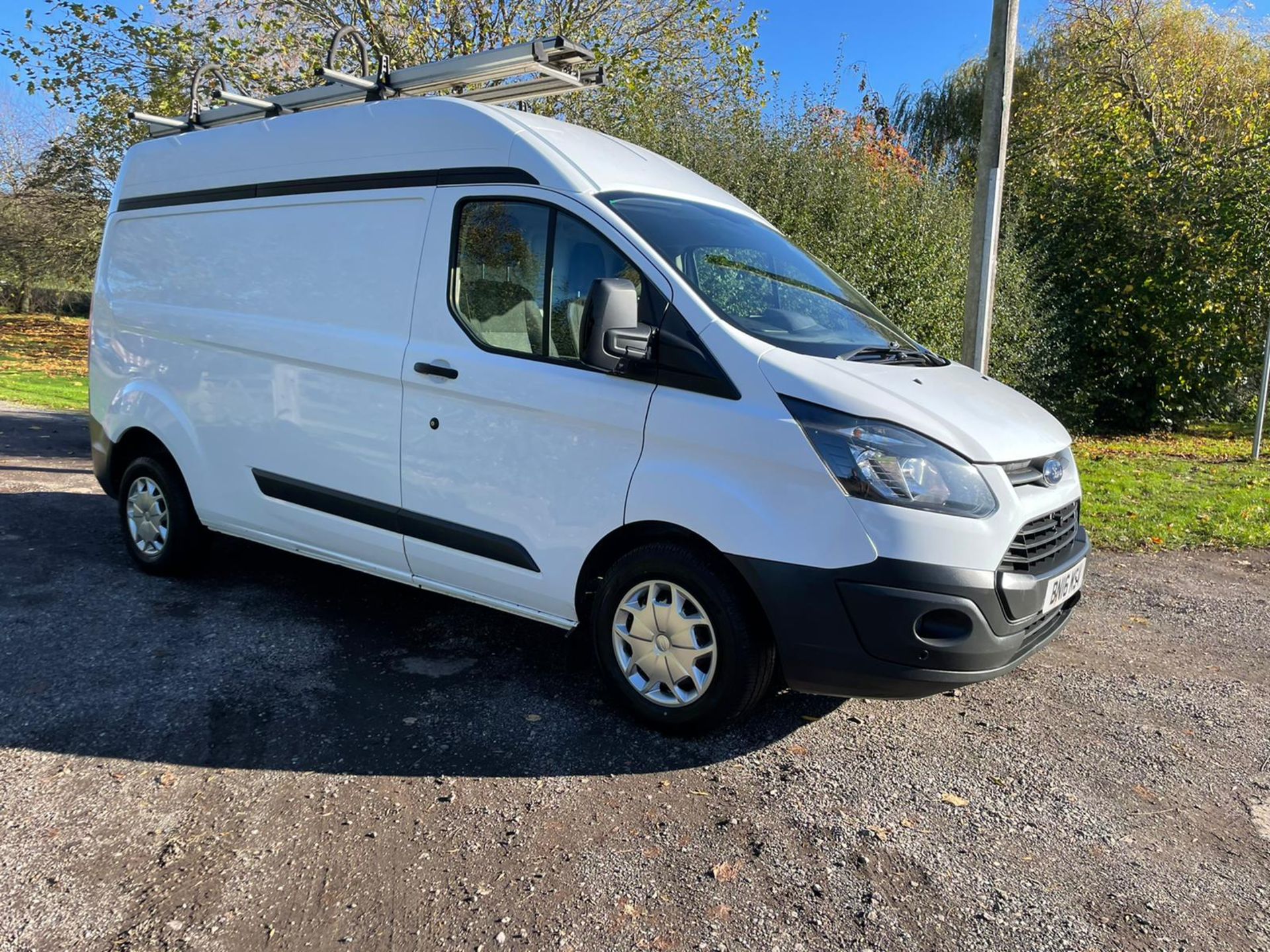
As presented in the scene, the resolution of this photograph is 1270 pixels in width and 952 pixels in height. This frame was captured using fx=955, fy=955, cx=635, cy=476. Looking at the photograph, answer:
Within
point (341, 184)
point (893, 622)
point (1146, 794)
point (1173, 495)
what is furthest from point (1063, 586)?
point (1173, 495)

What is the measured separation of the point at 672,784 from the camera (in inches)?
133

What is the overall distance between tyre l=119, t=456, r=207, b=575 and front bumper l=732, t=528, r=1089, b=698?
348cm

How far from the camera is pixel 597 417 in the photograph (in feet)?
11.9

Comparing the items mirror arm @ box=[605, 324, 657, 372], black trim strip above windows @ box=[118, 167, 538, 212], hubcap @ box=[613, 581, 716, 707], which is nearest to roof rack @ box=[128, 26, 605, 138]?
black trim strip above windows @ box=[118, 167, 538, 212]

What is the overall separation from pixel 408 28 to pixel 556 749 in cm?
908

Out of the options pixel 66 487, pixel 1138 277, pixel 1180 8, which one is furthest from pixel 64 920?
pixel 1180 8

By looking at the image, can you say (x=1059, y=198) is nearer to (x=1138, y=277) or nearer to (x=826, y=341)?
(x=1138, y=277)

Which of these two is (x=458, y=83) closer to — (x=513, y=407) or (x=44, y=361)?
(x=513, y=407)

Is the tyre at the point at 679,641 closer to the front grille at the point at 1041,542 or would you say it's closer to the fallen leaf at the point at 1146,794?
the front grille at the point at 1041,542

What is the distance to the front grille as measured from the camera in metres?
3.32

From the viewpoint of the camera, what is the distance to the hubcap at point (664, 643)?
3537 millimetres

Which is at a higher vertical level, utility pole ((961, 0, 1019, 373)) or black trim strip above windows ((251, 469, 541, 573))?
utility pole ((961, 0, 1019, 373))

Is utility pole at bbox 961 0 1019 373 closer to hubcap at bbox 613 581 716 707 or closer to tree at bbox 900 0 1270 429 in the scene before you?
hubcap at bbox 613 581 716 707

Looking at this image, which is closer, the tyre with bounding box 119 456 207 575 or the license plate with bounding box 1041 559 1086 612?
the license plate with bounding box 1041 559 1086 612
